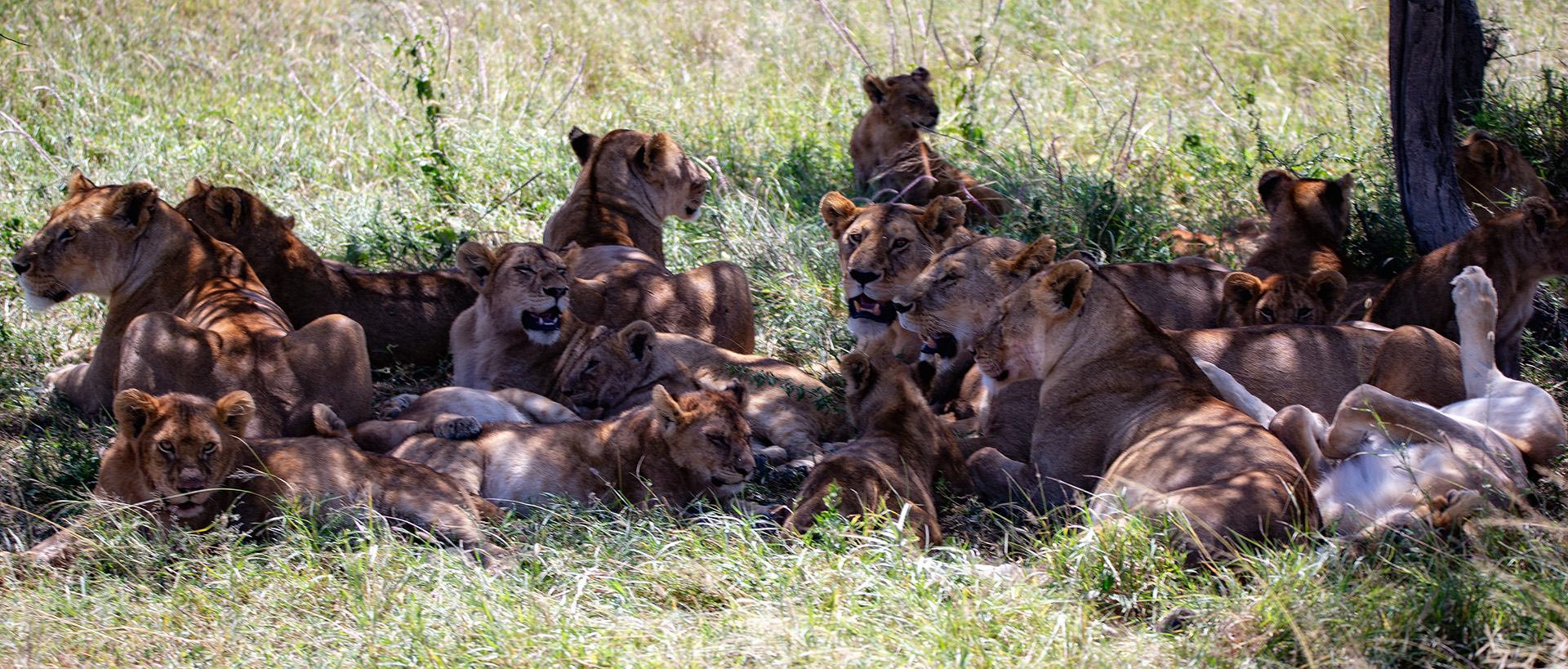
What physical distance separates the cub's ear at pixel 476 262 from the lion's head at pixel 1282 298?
402 centimetres

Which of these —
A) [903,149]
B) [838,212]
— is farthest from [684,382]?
[903,149]

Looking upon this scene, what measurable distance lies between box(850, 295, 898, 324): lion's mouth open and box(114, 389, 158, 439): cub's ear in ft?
11.5

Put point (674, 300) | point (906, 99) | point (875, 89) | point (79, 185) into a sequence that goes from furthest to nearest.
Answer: point (875, 89) < point (906, 99) < point (674, 300) < point (79, 185)

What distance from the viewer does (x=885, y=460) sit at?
204 inches

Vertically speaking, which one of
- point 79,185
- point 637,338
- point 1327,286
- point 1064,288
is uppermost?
point 79,185

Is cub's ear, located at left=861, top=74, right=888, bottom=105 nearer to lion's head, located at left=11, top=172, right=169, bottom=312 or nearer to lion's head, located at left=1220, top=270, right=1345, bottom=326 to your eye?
lion's head, located at left=1220, top=270, right=1345, bottom=326

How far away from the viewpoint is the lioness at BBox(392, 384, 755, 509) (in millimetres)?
5332

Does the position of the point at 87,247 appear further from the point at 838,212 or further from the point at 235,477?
the point at 838,212

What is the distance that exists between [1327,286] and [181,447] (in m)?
5.50

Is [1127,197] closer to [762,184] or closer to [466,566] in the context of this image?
[762,184]

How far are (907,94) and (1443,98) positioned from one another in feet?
13.7

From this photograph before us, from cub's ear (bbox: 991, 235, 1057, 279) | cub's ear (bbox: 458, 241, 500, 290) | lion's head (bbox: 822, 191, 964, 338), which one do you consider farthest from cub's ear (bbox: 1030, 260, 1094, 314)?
cub's ear (bbox: 458, 241, 500, 290)

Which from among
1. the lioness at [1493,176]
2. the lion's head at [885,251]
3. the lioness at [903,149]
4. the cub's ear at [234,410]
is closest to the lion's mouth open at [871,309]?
the lion's head at [885,251]

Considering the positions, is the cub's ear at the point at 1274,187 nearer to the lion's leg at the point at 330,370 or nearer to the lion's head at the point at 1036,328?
the lion's head at the point at 1036,328
